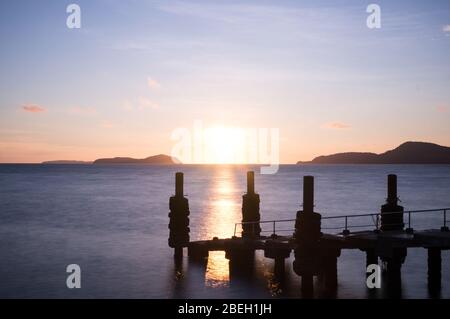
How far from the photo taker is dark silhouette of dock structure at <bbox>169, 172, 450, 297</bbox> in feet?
73.9

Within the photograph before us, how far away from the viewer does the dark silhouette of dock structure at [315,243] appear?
22.5 m

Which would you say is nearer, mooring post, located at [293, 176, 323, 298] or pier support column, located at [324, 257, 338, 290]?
mooring post, located at [293, 176, 323, 298]

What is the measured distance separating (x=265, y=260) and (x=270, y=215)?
44.1m

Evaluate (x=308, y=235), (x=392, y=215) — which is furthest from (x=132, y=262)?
(x=308, y=235)

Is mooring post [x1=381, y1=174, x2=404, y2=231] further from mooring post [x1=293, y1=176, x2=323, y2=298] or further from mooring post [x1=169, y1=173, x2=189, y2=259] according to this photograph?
mooring post [x1=169, y1=173, x2=189, y2=259]

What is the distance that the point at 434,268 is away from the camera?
28.2 meters

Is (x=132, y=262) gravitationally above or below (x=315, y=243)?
below

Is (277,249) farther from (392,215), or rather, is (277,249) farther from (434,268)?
(434,268)

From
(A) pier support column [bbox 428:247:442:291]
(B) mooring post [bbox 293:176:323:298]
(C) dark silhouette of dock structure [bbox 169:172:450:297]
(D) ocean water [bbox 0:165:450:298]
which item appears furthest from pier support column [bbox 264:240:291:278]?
(A) pier support column [bbox 428:247:442:291]

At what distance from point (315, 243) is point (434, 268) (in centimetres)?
953

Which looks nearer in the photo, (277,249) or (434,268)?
(277,249)

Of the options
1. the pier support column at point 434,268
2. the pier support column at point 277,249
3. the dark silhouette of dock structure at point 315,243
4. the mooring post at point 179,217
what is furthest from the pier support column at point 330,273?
the mooring post at point 179,217

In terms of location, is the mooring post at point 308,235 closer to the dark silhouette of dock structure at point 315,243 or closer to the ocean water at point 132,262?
the dark silhouette of dock structure at point 315,243
